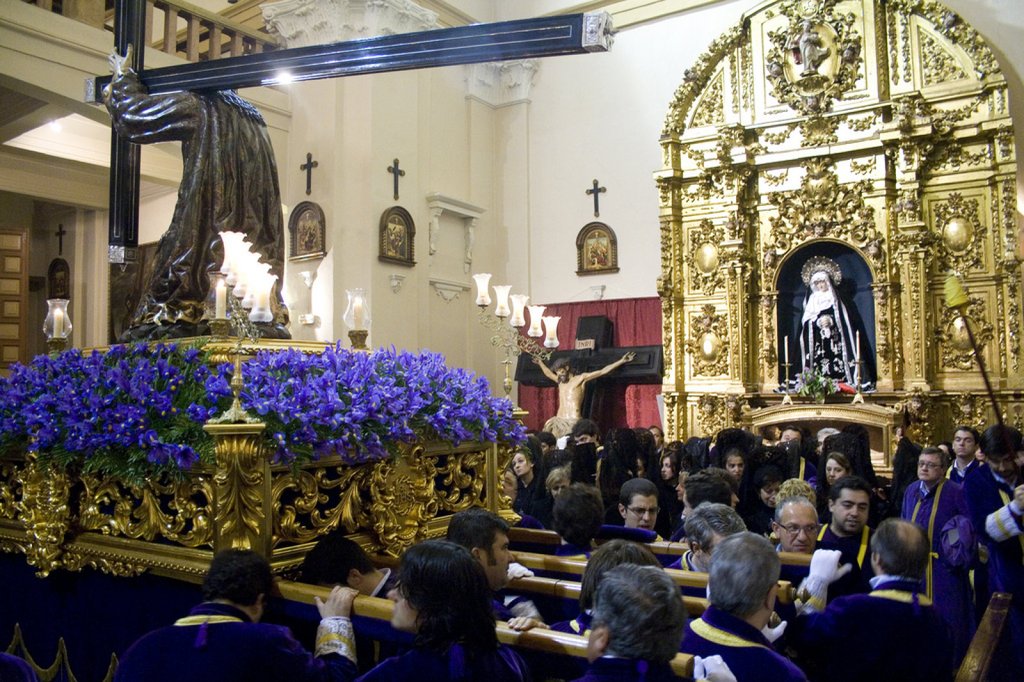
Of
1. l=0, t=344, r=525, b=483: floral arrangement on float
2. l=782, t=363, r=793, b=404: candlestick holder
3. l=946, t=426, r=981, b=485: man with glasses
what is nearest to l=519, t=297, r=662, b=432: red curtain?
l=782, t=363, r=793, b=404: candlestick holder

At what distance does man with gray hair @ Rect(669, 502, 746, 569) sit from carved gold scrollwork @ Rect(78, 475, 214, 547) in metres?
1.73

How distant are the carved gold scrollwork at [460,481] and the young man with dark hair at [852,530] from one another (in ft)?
Result: 5.00

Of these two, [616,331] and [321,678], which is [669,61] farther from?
[321,678]

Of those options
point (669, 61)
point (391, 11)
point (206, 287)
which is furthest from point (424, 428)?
point (669, 61)

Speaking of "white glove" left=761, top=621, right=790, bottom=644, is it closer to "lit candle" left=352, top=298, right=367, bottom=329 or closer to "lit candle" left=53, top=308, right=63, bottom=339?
"lit candle" left=352, top=298, right=367, bottom=329

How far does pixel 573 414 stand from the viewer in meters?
12.6

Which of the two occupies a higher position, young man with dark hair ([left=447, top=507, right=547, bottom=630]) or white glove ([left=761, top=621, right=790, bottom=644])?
young man with dark hair ([left=447, top=507, right=547, bottom=630])

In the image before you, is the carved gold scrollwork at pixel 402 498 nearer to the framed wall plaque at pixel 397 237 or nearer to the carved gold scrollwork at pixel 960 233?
the framed wall plaque at pixel 397 237

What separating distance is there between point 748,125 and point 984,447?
324 inches

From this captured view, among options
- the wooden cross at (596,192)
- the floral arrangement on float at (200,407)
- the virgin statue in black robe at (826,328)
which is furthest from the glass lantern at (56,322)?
the wooden cross at (596,192)

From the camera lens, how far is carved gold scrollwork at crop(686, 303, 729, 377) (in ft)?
40.9

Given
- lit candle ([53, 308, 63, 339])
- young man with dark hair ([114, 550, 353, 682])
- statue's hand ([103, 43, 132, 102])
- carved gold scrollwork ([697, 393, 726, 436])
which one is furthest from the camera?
carved gold scrollwork ([697, 393, 726, 436])

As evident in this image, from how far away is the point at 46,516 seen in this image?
138 inches

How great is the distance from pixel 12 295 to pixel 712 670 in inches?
451
